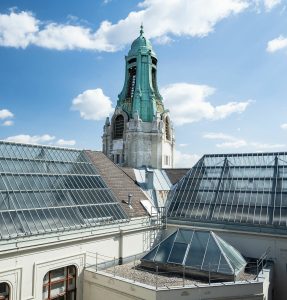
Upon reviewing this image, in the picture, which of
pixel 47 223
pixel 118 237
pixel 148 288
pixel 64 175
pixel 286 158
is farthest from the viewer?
pixel 286 158

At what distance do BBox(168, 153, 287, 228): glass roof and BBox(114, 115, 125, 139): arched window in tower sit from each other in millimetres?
13694

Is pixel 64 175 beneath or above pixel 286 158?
beneath

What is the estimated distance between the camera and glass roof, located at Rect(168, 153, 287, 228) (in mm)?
28859

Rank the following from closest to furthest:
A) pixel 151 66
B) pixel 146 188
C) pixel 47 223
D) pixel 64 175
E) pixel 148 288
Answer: pixel 148 288 → pixel 47 223 → pixel 64 175 → pixel 146 188 → pixel 151 66

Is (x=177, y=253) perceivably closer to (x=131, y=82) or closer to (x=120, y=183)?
(x=120, y=183)

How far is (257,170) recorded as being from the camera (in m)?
33.2

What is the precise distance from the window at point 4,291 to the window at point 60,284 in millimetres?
2620

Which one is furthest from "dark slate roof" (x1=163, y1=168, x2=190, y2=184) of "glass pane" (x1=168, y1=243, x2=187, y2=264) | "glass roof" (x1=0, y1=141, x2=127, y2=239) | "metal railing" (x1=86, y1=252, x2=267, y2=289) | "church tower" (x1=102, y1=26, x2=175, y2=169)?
"metal railing" (x1=86, y1=252, x2=267, y2=289)

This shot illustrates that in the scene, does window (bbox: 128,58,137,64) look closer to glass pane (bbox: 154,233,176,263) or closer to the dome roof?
the dome roof

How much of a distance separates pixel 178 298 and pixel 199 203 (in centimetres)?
1440

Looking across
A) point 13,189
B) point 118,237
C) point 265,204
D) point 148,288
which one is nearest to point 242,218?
point 265,204

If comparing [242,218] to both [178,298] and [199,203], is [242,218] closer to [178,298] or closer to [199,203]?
[199,203]

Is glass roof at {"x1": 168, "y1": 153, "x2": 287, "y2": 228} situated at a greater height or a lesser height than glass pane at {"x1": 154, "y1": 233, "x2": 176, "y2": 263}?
greater

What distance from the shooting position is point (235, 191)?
32.1m
